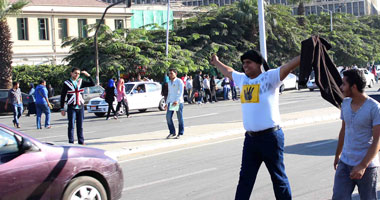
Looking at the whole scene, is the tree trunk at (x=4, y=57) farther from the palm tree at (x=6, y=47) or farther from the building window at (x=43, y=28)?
the building window at (x=43, y=28)

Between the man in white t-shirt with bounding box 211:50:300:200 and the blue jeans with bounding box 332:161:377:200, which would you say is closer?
the blue jeans with bounding box 332:161:377:200

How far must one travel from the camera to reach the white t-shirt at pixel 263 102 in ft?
17.3

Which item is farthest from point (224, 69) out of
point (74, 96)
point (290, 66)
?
point (74, 96)

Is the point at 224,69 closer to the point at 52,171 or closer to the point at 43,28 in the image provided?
the point at 52,171

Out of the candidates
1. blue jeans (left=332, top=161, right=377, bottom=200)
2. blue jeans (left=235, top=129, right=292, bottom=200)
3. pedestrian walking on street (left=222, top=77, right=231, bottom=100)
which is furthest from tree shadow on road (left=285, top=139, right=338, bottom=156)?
pedestrian walking on street (left=222, top=77, right=231, bottom=100)

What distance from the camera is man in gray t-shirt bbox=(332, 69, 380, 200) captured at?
4523 millimetres

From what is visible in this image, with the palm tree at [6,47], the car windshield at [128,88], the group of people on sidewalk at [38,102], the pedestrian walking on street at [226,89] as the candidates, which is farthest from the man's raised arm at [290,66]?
the palm tree at [6,47]

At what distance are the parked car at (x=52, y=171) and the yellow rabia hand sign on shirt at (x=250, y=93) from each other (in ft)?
6.03

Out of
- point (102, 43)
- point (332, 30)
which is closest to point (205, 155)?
point (102, 43)

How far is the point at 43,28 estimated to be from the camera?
158 ft

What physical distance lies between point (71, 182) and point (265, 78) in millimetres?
2363

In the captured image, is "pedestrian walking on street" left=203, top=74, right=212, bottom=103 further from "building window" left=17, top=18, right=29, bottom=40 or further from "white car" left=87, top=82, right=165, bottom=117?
"building window" left=17, top=18, right=29, bottom=40

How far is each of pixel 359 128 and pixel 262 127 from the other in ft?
3.32

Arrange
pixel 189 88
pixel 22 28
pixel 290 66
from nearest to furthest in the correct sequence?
pixel 290 66 → pixel 189 88 → pixel 22 28
